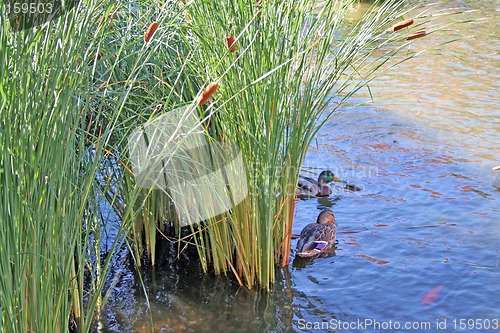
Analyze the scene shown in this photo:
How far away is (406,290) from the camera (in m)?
4.62

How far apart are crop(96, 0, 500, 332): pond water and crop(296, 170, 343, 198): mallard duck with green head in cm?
10

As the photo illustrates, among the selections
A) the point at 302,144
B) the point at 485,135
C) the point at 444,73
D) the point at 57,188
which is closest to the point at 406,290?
the point at 302,144

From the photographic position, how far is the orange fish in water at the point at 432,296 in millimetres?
4465

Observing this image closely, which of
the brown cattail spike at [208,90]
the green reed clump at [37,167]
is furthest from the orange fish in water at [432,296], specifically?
the brown cattail spike at [208,90]

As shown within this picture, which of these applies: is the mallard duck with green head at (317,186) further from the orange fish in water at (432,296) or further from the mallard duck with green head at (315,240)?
the orange fish in water at (432,296)

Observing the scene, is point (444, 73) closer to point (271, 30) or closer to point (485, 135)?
point (485, 135)

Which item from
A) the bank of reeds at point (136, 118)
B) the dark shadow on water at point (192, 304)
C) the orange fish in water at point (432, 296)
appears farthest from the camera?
the orange fish in water at point (432, 296)

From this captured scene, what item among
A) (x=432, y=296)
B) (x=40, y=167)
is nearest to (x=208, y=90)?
(x=40, y=167)

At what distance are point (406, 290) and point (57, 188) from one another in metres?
2.71

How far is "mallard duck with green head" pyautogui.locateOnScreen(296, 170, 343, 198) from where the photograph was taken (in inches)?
260

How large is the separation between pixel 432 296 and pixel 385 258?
645mm

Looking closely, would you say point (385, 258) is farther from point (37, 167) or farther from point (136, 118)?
point (37, 167)

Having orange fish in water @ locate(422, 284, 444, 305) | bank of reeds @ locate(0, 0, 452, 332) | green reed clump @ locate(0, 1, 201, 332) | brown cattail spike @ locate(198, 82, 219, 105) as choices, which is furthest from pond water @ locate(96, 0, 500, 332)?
brown cattail spike @ locate(198, 82, 219, 105)

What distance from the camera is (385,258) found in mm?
5113
